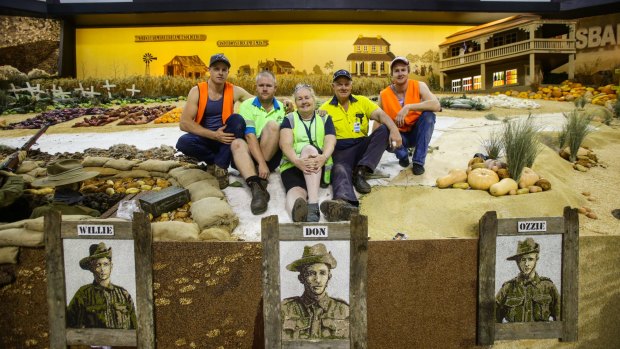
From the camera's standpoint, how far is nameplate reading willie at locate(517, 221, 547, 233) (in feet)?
8.32

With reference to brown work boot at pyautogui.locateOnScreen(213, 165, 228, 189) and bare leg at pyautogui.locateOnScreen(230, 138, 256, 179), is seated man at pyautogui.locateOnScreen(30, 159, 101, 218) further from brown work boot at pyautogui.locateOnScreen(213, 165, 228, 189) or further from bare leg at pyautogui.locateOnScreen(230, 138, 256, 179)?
bare leg at pyautogui.locateOnScreen(230, 138, 256, 179)

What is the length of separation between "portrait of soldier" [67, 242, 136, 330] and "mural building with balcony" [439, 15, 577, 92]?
600 cm

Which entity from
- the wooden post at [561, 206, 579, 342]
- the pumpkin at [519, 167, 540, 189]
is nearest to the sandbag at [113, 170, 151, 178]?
the pumpkin at [519, 167, 540, 189]

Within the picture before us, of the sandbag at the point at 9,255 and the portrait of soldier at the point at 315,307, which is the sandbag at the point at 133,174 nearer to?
the sandbag at the point at 9,255

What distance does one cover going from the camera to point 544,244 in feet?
8.44

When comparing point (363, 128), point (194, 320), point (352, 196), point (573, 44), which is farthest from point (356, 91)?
point (194, 320)

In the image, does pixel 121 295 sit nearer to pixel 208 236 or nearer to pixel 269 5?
pixel 208 236

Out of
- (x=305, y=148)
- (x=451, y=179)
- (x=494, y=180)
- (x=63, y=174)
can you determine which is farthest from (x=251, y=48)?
(x=494, y=180)

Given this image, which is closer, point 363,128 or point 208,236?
point 208,236

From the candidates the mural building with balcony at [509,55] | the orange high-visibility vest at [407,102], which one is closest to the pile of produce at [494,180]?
the orange high-visibility vest at [407,102]

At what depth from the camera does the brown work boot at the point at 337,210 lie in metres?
2.99

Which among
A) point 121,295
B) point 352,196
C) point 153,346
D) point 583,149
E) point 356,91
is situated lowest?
point 153,346

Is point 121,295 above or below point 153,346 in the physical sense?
above

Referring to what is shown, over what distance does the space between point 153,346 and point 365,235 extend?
4.52 feet
